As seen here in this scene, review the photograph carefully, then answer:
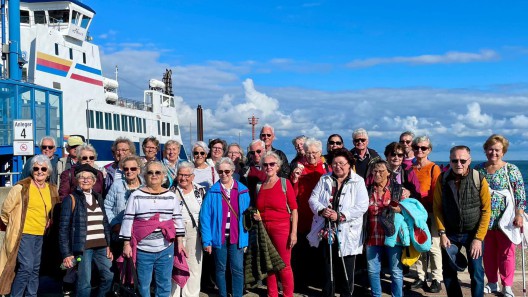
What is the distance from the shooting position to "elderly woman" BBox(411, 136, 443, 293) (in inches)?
251

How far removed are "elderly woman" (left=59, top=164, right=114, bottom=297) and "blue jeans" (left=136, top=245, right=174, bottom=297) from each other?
0.45m

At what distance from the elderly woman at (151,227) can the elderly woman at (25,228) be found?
3.34ft

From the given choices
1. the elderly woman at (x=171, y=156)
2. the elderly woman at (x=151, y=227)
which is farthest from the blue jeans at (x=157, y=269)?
the elderly woman at (x=171, y=156)

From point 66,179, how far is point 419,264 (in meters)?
4.41

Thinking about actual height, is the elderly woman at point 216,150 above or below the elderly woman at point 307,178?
above

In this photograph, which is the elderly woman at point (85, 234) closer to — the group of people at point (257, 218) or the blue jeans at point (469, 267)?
the group of people at point (257, 218)

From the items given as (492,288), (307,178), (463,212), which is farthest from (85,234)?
(492,288)

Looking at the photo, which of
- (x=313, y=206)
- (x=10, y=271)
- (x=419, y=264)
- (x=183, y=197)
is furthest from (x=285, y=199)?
(x=10, y=271)

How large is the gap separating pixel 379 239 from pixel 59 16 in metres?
23.4

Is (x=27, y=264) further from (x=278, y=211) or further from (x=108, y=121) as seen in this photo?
(x=108, y=121)

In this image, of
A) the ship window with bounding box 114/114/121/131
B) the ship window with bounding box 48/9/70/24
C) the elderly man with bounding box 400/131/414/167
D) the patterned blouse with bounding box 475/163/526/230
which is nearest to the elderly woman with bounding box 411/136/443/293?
the elderly man with bounding box 400/131/414/167

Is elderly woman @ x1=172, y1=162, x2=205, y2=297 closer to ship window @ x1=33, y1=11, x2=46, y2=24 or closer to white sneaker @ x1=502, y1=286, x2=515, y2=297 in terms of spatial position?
white sneaker @ x1=502, y1=286, x2=515, y2=297

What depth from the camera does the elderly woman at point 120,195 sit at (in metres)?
5.49

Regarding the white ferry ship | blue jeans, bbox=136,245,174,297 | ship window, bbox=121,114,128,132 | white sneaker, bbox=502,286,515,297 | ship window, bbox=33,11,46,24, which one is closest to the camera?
blue jeans, bbox=136,245,174,297
